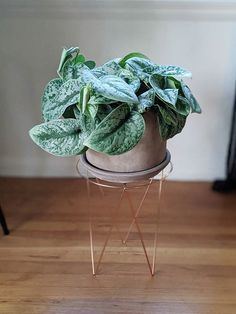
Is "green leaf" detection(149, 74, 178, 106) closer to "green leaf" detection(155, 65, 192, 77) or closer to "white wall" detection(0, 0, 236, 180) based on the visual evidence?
"green leaf" detection(155, 65, 192, 77)

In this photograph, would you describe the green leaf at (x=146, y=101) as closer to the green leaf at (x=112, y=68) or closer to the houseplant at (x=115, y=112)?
the houseplant at (x=115, y=112)

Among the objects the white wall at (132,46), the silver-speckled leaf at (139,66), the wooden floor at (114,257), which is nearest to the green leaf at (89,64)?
the silver-speckled leaf at (139,66)

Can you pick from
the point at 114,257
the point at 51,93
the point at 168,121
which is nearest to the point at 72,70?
the point at 51,93

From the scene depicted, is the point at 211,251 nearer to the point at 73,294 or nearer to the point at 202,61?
the point at 73,294

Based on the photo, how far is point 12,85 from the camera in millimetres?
1802

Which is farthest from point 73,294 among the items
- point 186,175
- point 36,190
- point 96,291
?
point 186,175

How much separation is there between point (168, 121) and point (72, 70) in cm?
31

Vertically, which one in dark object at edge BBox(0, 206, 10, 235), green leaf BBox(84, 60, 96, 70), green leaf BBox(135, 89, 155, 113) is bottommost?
dark object at edge BBox(0, 206, 10, 235)

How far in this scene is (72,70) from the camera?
121cm

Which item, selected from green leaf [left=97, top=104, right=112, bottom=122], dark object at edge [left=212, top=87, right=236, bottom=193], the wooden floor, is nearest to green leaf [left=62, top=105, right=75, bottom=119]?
green leaf [left=97, top=104, right=112, bottom=122]

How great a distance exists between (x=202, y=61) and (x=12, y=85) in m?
0.80

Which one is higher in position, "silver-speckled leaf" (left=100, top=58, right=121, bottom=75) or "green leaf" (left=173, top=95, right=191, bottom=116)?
"silver-speckled leaf" (left=100, top=58, right=121, bottom=75)

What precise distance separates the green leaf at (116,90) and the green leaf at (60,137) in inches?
6.0

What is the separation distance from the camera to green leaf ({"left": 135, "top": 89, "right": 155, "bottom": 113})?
1091mm
